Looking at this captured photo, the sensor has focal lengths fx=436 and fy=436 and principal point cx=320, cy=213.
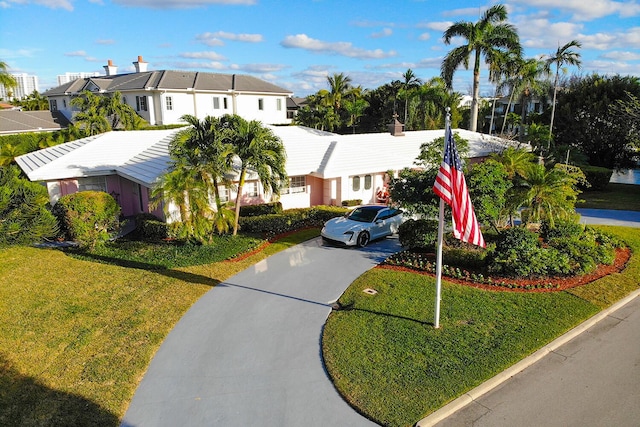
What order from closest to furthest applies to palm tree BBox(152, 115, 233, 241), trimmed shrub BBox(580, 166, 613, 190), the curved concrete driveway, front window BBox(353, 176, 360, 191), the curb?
1. the curb
2. the curved concrete driveway
3. palm tree BBox(152, 115, 233, 241)
4. front window BBox(353, 176, 360, 191)
5. trimmed shrub BBox(580, 166, 613, 190)

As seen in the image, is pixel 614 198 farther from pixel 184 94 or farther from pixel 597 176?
pixel 184 94

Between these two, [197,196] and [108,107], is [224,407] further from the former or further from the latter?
[108,107]

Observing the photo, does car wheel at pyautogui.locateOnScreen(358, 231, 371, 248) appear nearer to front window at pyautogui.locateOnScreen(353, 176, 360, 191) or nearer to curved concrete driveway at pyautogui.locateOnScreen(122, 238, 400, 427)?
curved concrete driveway at pyautogui.locateOnScreen(122, 238, 400, 427)

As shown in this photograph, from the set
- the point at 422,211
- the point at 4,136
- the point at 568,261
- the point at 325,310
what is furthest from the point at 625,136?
the point at 4,136

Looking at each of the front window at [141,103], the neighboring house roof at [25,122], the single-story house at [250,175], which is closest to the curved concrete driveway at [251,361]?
the single-story house at [250,175]

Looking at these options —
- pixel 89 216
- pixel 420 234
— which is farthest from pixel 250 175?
pixel 420 234

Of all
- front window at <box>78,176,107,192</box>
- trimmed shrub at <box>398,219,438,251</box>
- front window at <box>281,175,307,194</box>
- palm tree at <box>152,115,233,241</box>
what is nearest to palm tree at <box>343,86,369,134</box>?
front window at <box>281,175,307,194</box>
